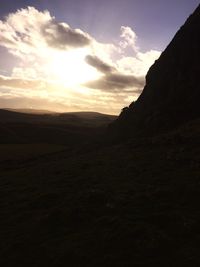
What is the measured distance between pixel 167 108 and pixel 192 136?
18.8m

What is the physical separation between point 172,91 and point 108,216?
46.1 m

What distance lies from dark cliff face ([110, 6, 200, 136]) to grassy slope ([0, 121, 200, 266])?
79.3ft

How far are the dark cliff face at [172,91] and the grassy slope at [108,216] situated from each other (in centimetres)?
2418

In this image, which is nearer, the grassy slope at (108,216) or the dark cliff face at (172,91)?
the grassy slope at (108,216)

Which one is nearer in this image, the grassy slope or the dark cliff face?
the grassy slope

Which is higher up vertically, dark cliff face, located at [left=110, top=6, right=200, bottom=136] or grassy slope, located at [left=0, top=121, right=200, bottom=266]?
dark cliff face, located at [left=110, top=6, right=200, bottom=136]

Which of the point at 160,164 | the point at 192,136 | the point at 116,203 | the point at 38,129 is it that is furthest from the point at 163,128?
the point at 38,129

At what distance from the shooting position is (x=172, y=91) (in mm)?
59062

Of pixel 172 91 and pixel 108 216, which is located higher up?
pixel 172 91

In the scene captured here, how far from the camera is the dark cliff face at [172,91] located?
52625mm

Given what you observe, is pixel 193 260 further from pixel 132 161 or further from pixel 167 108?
pixel 167 108

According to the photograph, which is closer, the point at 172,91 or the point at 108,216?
the point at 108,216

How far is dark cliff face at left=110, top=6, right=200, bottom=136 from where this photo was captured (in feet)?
173

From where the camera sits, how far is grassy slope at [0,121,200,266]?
1245 cm
